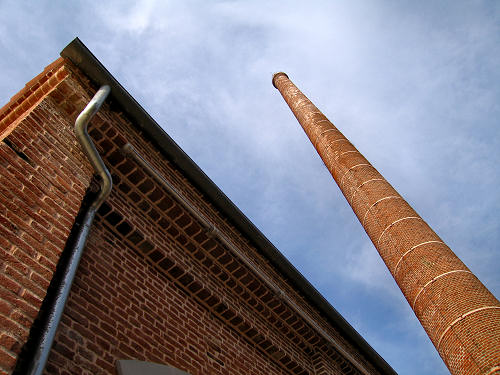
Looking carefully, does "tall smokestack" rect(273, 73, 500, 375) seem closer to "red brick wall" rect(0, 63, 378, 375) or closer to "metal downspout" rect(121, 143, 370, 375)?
"metal downspout" rect(121, 143, 370, 375)

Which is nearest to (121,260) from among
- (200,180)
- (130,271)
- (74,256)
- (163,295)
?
(130,271)

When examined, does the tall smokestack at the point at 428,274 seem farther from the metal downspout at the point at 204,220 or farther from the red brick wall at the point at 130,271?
the red brick wall at the point at 130,271

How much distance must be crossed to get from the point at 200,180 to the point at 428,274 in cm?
308

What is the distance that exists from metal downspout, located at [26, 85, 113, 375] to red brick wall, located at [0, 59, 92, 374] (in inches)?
5.4

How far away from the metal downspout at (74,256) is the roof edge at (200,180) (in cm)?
35

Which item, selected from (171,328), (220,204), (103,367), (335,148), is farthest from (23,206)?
Answer: (335,148)

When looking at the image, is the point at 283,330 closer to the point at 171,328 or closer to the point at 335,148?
the point at 171,328

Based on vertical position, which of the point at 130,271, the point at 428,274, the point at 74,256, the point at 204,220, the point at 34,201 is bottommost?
the point at 74,256

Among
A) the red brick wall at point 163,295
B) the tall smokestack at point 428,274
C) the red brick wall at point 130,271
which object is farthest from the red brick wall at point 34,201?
the tall smokestack at point 428,274

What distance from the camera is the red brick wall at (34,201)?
230cm

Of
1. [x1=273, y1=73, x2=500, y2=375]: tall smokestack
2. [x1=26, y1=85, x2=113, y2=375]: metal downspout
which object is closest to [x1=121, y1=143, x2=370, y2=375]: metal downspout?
[x1=26, y1=85, x2=113, y2=375]: metal downspout

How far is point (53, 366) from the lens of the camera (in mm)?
2545

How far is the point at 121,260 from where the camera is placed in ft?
12.6

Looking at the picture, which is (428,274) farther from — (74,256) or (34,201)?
(34,201)
